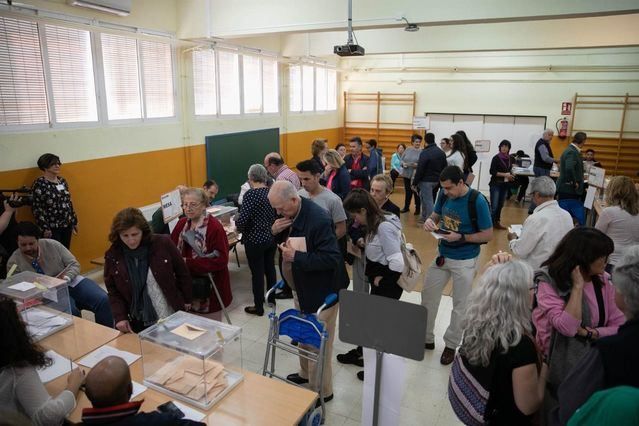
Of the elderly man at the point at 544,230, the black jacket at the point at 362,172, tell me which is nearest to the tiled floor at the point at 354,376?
the elderly man at the point at 544,230

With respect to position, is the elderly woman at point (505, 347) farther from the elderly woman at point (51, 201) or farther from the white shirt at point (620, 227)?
the elderly woman at point (51, 201)

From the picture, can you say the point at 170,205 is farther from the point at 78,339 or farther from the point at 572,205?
the point at 572,205

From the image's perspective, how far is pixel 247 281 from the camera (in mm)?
5641

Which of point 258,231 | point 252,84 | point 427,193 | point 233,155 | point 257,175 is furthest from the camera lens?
point 252,84

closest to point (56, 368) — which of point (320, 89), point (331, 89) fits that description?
point (320, 89)

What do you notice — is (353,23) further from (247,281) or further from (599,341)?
(599,341)

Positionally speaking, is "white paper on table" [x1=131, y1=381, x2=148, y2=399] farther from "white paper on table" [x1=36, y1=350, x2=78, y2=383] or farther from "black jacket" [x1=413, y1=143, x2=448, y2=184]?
"black jacket" [x1=413, y1=143, x2=448, y2=184]

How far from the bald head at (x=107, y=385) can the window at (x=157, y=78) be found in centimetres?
557

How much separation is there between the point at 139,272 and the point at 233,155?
580cm

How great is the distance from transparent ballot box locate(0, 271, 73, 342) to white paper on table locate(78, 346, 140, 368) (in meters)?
0.43

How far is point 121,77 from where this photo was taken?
610 cm

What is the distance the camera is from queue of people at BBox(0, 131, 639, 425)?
6.12 feet

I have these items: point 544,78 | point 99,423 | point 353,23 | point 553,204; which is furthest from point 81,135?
point 544,78

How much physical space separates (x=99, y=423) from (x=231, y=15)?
6.13 m
